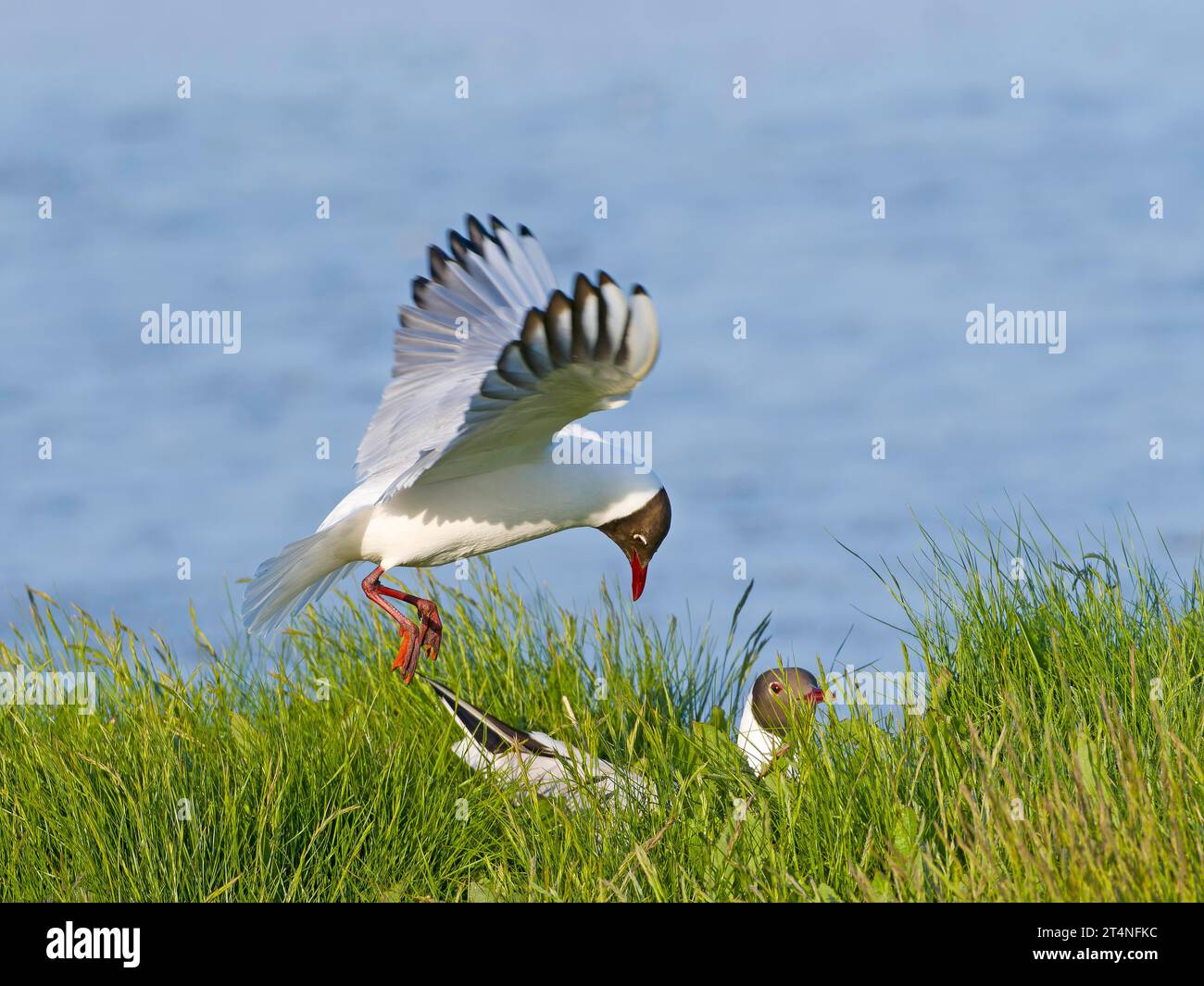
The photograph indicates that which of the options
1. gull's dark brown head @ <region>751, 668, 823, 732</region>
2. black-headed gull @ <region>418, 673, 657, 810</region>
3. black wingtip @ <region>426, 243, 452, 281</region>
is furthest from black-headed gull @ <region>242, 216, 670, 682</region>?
gull's dark brown head @ <region>751, 668, 823, 732</region>

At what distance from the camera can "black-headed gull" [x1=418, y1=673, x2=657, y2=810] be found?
5.32 meters

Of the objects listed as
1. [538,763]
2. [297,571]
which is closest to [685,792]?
[538,763]

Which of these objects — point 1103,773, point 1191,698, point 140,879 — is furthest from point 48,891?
point 1191,698

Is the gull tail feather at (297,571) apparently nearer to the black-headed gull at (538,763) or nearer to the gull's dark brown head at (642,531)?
the black-headed gull at (538,763)

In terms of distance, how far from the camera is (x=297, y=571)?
6.71 meters

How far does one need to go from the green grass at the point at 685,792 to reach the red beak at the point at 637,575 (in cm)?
49

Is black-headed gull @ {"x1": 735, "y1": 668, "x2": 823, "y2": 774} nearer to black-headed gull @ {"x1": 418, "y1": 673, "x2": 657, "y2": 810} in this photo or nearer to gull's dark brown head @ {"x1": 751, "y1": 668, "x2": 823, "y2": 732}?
gull's dark brown head @ {"x1": 751, "y1": 668, "x2": 823, "y2": 732}

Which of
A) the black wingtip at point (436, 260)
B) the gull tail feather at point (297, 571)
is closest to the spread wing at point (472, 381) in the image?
the black wingtip at point (436, 260)

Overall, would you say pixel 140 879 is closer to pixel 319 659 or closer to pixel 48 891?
pixel 48 891

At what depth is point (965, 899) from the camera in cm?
410

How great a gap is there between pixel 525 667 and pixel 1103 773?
10.1 feet

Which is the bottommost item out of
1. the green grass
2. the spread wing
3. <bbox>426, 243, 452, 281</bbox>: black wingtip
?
the green grass

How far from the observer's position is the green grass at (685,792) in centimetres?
428

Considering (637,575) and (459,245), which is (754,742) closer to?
(637,575)
